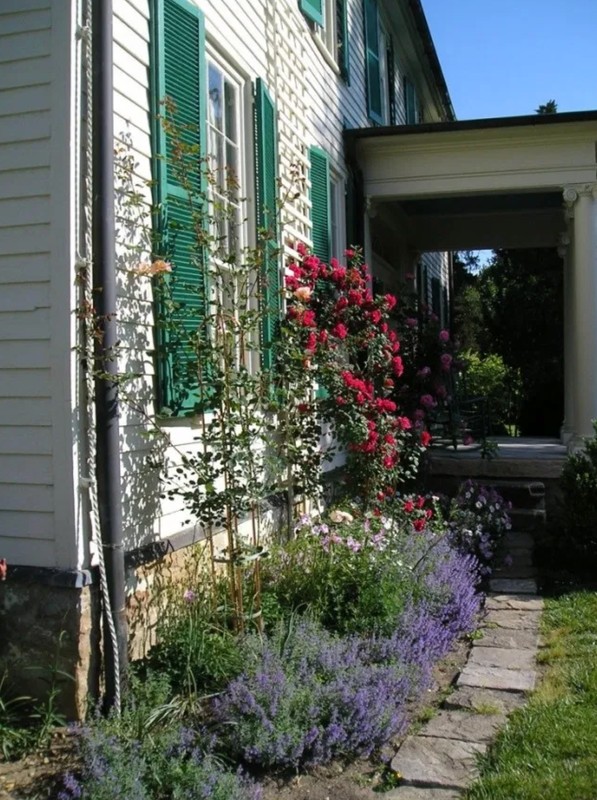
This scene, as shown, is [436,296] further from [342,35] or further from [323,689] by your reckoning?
[323,689]

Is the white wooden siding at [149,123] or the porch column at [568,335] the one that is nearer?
the white wooden siding at [149,123]

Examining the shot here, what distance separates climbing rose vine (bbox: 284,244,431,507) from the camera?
5.47 m

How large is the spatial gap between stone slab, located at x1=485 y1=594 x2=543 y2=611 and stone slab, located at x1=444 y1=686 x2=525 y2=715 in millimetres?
1529

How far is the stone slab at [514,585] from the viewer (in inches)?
237

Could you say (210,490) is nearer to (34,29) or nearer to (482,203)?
(34,29)

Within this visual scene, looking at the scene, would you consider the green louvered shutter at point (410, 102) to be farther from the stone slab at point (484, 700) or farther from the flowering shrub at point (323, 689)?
the stone slab at point (484, 700)

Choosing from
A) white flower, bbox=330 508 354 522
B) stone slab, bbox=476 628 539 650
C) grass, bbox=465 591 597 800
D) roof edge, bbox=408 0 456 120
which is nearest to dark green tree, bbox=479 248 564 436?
roof edge, bbox=408 0 456 120

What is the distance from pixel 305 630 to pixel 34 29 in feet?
9.97

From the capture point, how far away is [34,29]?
365cm

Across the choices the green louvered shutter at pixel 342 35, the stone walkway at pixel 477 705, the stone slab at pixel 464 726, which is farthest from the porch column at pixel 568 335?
the stone slab at pixel 464 726

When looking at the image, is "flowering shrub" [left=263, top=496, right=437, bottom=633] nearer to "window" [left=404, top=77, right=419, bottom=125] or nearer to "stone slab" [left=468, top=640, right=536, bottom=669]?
"stone slab" [left=468, top=640, right=536, bottom=669]

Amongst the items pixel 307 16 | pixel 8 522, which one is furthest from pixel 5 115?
pixel 307 16

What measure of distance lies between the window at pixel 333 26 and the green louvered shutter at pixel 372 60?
3.89ft

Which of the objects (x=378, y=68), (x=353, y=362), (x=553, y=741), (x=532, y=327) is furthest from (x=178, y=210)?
(x=532, y=327)
